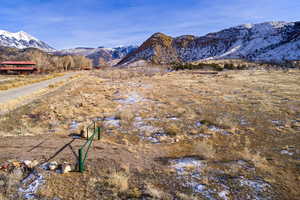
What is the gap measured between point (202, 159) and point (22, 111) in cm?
1399

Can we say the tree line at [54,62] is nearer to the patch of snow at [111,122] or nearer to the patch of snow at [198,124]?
the patch of snow at [111,122]

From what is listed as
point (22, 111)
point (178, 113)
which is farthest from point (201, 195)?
point (22, 111)

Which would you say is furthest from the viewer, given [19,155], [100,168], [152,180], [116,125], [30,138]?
[116,125]

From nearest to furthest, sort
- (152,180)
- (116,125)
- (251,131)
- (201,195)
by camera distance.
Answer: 1. (201,195)
2. (152,180)
3. (251,131)
4. (116,125)

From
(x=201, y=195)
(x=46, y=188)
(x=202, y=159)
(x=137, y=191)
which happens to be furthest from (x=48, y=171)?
(x=202, y=159)

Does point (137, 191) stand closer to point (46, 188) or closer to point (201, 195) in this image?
point (201, 195)

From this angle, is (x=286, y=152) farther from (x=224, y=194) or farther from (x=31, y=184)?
(x=31, y=184)

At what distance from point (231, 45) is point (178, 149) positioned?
131 metres

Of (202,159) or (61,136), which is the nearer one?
(202,159)

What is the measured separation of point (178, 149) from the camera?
26.1ft

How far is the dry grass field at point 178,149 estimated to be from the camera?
5211 mm

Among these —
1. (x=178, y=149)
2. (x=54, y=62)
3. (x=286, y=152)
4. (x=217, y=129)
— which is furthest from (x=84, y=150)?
(x=54, y=62)

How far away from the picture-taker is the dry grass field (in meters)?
5.21

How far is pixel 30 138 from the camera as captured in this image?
8680 mm
